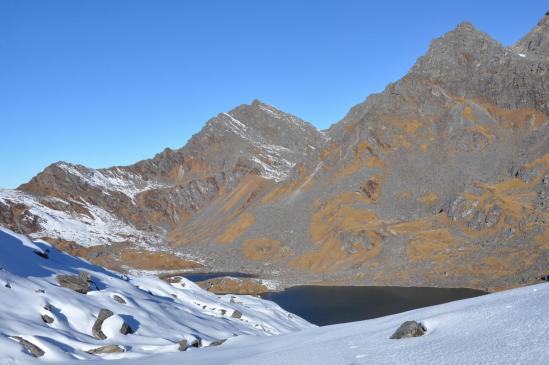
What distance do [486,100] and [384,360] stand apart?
126m

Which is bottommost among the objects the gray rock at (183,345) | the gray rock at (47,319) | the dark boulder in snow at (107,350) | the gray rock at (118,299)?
the dark boulder in snow at (107,350)

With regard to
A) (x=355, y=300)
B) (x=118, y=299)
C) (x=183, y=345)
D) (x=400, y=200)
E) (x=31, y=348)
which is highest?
(x=400, y=200)

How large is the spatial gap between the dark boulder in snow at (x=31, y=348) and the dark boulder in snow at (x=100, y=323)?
4266 millimetres

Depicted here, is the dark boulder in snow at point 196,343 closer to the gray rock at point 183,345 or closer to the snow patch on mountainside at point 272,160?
the gray rock at point 183,345

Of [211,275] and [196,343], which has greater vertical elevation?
[196,343]

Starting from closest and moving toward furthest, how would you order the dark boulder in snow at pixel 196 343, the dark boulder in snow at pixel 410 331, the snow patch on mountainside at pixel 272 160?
the dark boulder in snow at pixel 410 331
the dark boulder in snow at pixel 196 343
the snow patch on mountainside at pixel 272 160

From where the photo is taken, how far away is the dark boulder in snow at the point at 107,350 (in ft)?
62.3

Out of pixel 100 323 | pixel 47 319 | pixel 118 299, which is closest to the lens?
pixel 47 319

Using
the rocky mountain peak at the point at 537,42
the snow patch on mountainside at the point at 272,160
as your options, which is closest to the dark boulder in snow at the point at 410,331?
the snow patch on mountainside at the point at 272,160

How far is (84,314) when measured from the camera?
892 inches

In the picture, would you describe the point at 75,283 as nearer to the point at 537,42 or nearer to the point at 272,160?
the point at 272,160

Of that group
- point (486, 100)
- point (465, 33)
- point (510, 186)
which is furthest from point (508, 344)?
point (465, 33)

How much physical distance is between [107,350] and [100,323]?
2989mm

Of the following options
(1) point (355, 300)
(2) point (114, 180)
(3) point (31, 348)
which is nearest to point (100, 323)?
(3) point (31, 348)
